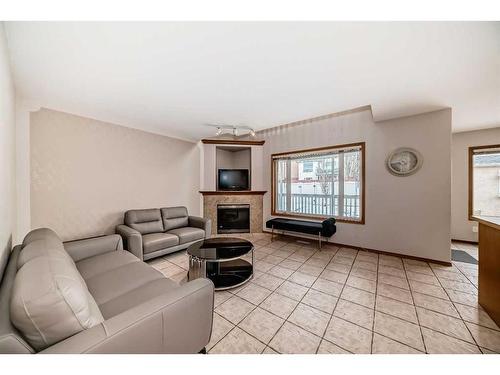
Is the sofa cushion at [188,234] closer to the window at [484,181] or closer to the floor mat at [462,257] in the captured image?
the floor mat at [462,257]

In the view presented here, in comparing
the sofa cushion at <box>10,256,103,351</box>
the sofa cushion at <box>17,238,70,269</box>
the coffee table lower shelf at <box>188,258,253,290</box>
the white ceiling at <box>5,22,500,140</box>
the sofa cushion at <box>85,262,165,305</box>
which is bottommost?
the coffee table lower shelf at <box>188,258,253,290</box>

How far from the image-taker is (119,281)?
1.55m

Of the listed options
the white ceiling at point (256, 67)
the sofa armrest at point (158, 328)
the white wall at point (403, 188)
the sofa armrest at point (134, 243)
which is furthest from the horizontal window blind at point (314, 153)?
the sofa armrest at point (158, 328)

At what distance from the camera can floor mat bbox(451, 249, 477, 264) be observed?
2.92 metres

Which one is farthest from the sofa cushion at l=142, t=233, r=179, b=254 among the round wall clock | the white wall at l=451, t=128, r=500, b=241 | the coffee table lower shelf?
the white wall at l=451, t=128, r=500, b=241

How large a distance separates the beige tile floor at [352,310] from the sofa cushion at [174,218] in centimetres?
79

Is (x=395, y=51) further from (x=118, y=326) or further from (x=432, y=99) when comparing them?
(x=118, y=326)

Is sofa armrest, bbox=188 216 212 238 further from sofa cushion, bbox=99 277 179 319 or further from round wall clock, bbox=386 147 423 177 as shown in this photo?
round wall clock, bbox=386 147 423 177

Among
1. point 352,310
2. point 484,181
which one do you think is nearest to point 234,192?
point 352,310

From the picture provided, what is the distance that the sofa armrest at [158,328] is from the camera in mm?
749

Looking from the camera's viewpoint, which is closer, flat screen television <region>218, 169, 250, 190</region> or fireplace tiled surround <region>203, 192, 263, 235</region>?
fireplace tiled surround <region>203, 192, 263, 235</region>

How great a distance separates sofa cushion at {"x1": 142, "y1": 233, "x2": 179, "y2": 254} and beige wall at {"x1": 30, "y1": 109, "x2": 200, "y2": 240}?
0.87 meters

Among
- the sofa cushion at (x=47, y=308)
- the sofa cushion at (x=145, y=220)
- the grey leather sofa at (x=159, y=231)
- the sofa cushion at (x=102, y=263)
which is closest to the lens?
the sofa cushion at (x=47, y=308)

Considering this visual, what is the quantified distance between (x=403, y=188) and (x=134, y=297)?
12.8 ft
